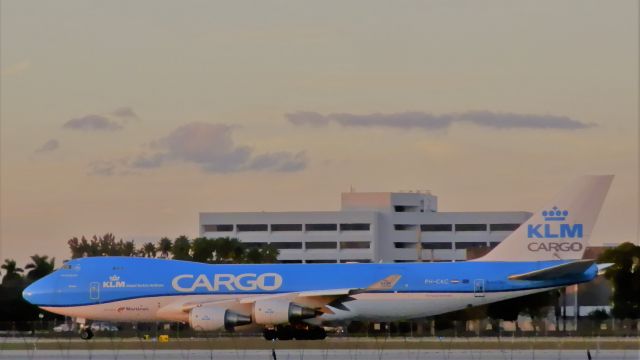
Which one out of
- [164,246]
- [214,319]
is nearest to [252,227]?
[164,246]

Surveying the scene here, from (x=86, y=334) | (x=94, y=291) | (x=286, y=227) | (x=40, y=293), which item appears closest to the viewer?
(x=86, y=334)

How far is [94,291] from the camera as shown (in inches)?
2975

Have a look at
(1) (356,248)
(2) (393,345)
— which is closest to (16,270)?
(1) (356,248)

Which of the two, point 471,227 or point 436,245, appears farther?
point 436,245

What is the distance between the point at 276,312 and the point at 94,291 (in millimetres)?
9886

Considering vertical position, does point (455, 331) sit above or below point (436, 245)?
below

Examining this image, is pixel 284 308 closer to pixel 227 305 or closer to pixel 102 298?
pixel 227 305

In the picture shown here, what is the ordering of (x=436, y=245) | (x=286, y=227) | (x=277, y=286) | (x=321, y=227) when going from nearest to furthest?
(x=277, y=286), (x=321, y=227), (x=286, y=227), (x=436, y=245)

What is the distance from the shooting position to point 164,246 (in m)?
139

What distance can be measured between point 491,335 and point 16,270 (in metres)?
76.0

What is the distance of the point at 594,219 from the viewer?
75938 mm

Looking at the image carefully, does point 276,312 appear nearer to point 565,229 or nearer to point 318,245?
point 565,229
